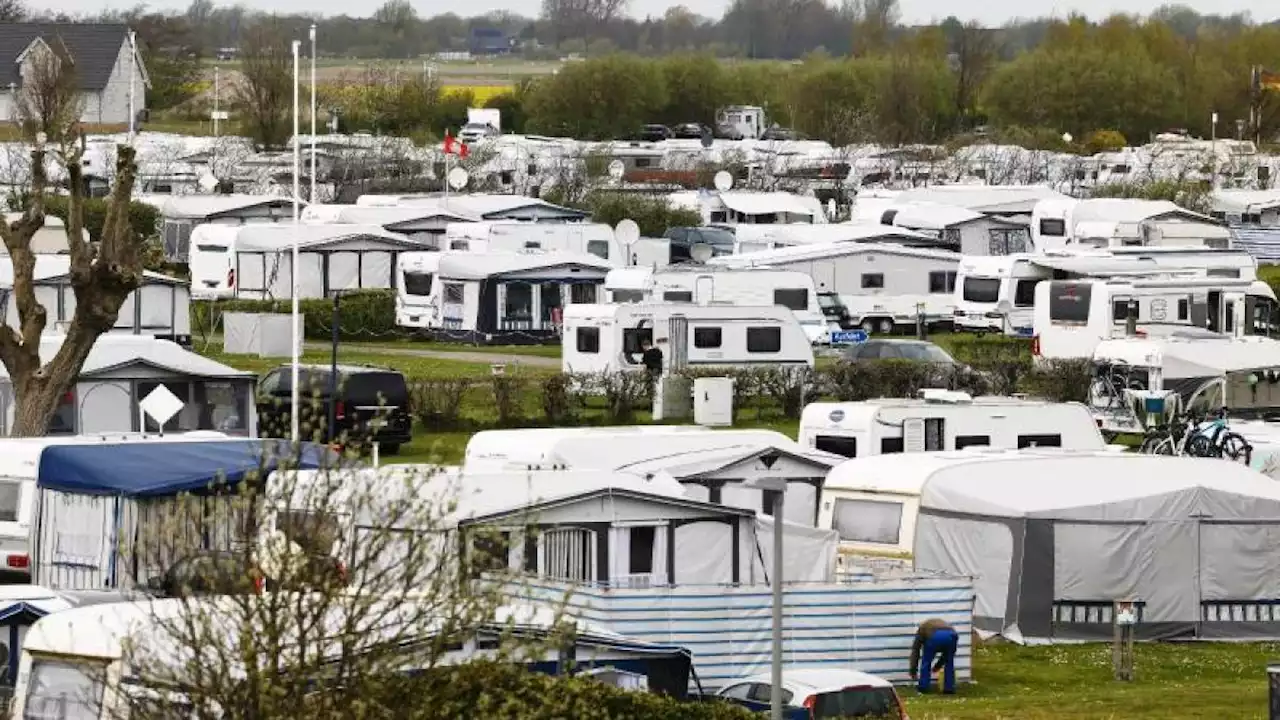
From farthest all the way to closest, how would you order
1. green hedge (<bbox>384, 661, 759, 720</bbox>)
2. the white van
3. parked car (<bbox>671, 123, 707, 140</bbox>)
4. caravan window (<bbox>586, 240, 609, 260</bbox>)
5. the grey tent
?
parked car (<bbox>671, 123, 707, 140</bbox>), caravan window (<bbox>586, 240, 609, 260</bbox>), the white van, the grey tent, green hedge (<bbox>384, 661, 759, 720</bbox>)

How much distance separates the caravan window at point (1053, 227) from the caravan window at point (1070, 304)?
611 inches

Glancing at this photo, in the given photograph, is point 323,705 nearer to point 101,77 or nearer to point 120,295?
point 120,295

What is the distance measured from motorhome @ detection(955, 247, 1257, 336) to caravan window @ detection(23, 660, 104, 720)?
3196 cm

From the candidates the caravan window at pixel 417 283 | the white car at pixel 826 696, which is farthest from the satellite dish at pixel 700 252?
the white car at pixel 826 696

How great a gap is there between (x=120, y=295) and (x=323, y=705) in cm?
1576

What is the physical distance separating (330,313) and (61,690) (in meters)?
30.7

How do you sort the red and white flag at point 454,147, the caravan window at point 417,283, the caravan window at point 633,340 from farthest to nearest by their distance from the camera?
the red and white flag at point 454,147, the caravan window at point 417,283, the caravan window at point 633,340

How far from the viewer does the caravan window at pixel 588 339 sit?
40219 mm

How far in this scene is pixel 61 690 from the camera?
49.8 ft

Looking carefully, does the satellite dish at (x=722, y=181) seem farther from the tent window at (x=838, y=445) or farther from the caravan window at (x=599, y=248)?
the tent window at (x=838, y=445)

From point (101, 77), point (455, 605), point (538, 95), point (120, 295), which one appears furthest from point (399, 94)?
point (455, 605)

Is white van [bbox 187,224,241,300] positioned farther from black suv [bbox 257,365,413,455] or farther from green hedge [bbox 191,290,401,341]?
black suv [bbox 257,365,413,455]

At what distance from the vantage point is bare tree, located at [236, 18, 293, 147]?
79750 millimetres

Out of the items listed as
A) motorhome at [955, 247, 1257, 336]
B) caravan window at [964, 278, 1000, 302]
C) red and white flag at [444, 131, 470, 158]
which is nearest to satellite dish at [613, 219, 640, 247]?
motorhome at [955, 247, 1257, 336]
